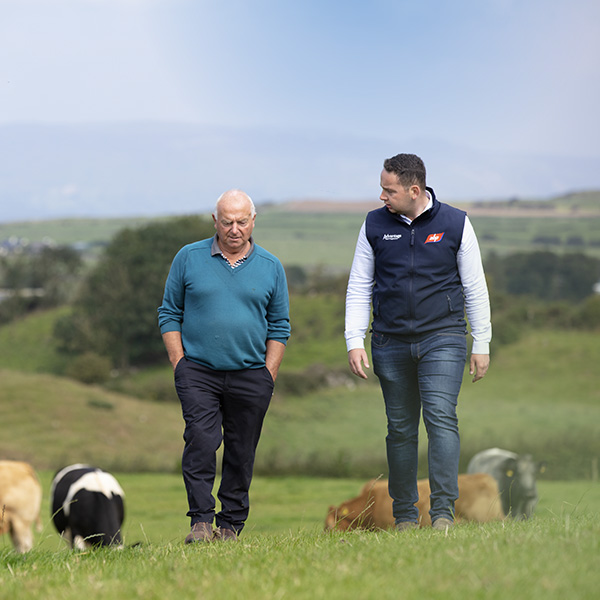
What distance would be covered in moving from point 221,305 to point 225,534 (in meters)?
1.55

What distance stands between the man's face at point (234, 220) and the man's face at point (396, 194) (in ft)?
3.14

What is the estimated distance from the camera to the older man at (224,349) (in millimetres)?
5715

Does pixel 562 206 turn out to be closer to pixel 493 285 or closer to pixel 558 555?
pixel 493 285

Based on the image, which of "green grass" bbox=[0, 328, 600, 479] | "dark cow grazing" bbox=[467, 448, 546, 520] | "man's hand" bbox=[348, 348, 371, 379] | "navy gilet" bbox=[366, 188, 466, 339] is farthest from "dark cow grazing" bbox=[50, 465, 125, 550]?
"green grass" bbox=[0, 328, 600, 479]

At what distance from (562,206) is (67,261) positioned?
47466 millimetres

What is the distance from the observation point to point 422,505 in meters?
7.79

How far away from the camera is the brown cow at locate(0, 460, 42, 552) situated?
1055 cm

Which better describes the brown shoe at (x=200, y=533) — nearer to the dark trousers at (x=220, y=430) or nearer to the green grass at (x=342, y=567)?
the dark trousers at (x=220, y=430)

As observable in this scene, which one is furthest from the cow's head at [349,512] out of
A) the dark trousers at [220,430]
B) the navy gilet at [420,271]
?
the navy gilet at [420,271]

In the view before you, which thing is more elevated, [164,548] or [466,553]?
[466,553]

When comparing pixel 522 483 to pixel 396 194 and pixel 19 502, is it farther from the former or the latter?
pixel 396 194

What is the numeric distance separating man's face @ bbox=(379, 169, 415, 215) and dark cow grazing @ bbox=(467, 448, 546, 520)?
20.2 feet

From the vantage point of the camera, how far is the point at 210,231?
57.3 meters

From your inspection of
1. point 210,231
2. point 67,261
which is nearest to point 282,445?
point 210,231
